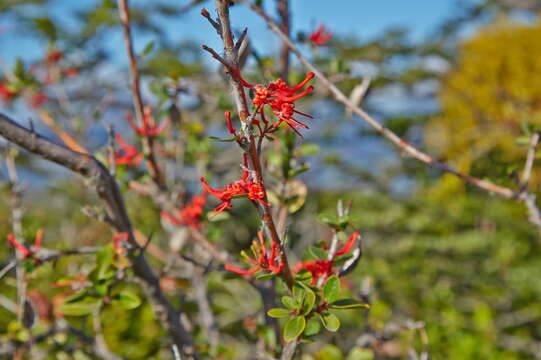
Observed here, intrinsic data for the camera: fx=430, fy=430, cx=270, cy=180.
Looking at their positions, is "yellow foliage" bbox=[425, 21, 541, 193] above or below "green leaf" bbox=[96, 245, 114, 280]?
below

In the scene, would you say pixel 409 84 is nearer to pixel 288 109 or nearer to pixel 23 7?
pixel 23 7

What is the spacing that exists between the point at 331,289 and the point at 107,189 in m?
0.38

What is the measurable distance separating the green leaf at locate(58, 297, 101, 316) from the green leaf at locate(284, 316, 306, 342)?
0.38 m

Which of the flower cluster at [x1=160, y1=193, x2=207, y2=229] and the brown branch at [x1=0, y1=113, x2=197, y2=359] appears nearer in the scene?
the brown branch at [x1=0, y1=113, x2=197, y2=359]

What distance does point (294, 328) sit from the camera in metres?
0.51

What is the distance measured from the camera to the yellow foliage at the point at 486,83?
3.56m

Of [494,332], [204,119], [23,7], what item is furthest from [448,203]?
[23,7]

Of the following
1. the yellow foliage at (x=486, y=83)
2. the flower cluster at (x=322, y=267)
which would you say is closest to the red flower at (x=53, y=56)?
the flower cluster at (x=322, y=267)

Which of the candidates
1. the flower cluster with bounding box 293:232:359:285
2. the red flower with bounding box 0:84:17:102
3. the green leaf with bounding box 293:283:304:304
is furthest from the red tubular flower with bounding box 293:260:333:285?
the red flower with bounding box 0:84:17:102

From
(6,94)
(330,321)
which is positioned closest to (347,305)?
(330,321)

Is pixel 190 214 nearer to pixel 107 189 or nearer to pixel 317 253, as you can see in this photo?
pixel 107 189

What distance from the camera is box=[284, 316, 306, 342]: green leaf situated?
50cm

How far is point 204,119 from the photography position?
79.4 inches

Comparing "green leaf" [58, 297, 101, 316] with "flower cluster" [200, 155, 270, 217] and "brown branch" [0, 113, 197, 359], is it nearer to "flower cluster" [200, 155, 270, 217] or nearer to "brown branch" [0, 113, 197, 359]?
"brown branch" [0, 113, 197, 359]
